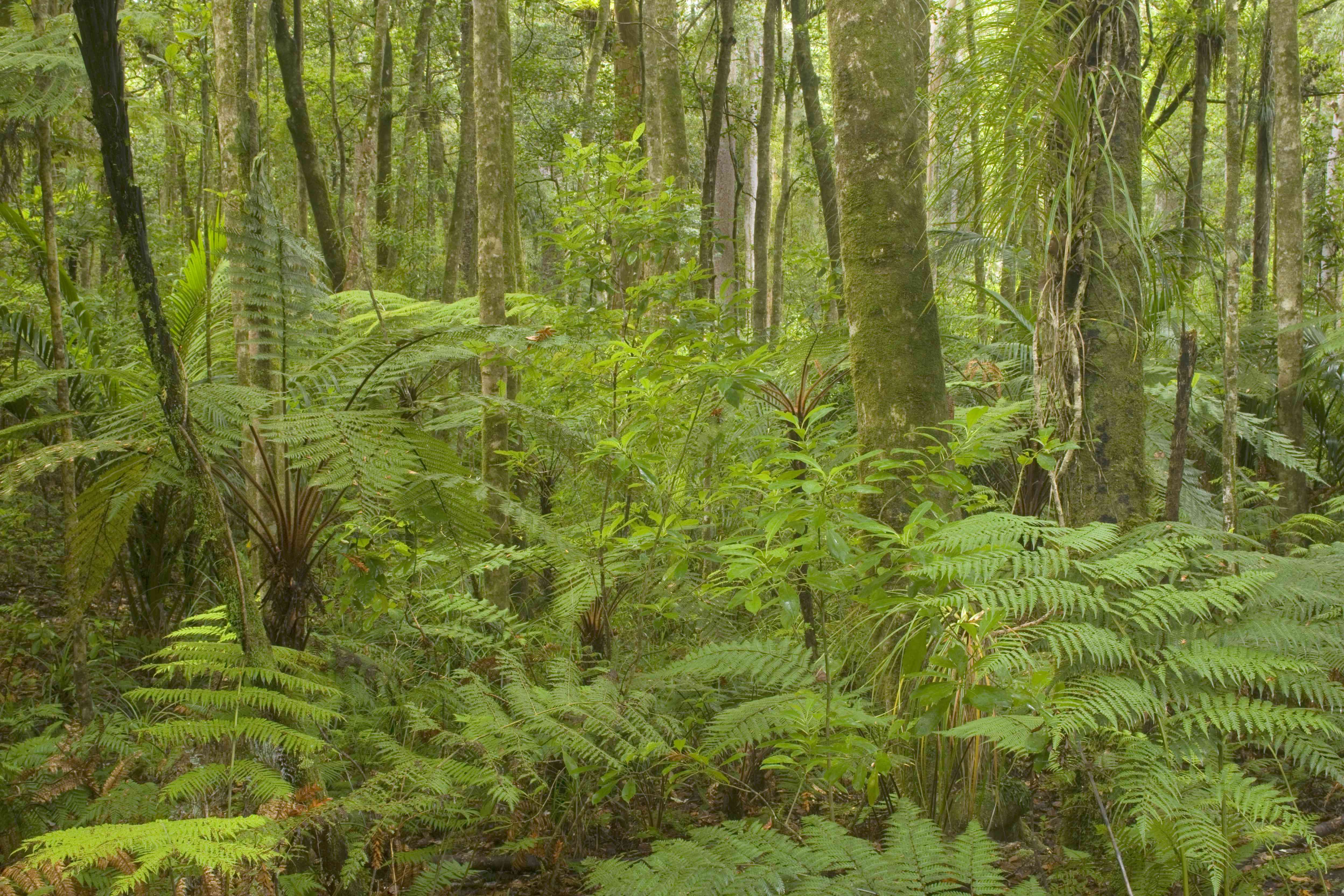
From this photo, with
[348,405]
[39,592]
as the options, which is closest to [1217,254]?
[348,405]

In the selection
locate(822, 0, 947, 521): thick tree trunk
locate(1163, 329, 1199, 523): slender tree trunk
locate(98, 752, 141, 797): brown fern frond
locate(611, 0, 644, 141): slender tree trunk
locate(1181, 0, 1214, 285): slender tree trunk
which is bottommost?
locate(98, 752, 141, 797): brown fern frond

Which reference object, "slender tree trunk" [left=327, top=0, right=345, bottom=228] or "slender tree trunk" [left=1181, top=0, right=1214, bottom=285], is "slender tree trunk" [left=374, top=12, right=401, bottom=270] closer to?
"slender tree trunk" [left=327, top=0, right=345, bottom=228]

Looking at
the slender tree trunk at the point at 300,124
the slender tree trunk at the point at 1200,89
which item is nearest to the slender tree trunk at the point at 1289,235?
the slender tree trunk at the point at 1200,89

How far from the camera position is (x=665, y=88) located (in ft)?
25.4

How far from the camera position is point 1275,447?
23.1 ft

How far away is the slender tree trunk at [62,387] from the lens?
343cm

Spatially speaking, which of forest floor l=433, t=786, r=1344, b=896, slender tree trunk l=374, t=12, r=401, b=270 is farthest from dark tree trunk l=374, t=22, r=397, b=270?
forest floor l=433, t=786, r=1344, b=896

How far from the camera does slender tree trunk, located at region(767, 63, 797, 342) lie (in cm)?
1270

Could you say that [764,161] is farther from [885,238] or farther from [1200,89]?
[885,238]

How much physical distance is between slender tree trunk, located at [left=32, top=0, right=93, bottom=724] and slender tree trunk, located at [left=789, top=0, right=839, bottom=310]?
23.1 ft

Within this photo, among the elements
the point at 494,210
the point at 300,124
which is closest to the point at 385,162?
the point at 300,124

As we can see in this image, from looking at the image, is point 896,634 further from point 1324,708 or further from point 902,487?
point 1324,708

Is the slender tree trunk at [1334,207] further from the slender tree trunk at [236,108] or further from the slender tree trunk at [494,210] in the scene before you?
the slender tree trunk at [236,108]

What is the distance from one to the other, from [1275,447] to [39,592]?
9.54 m
